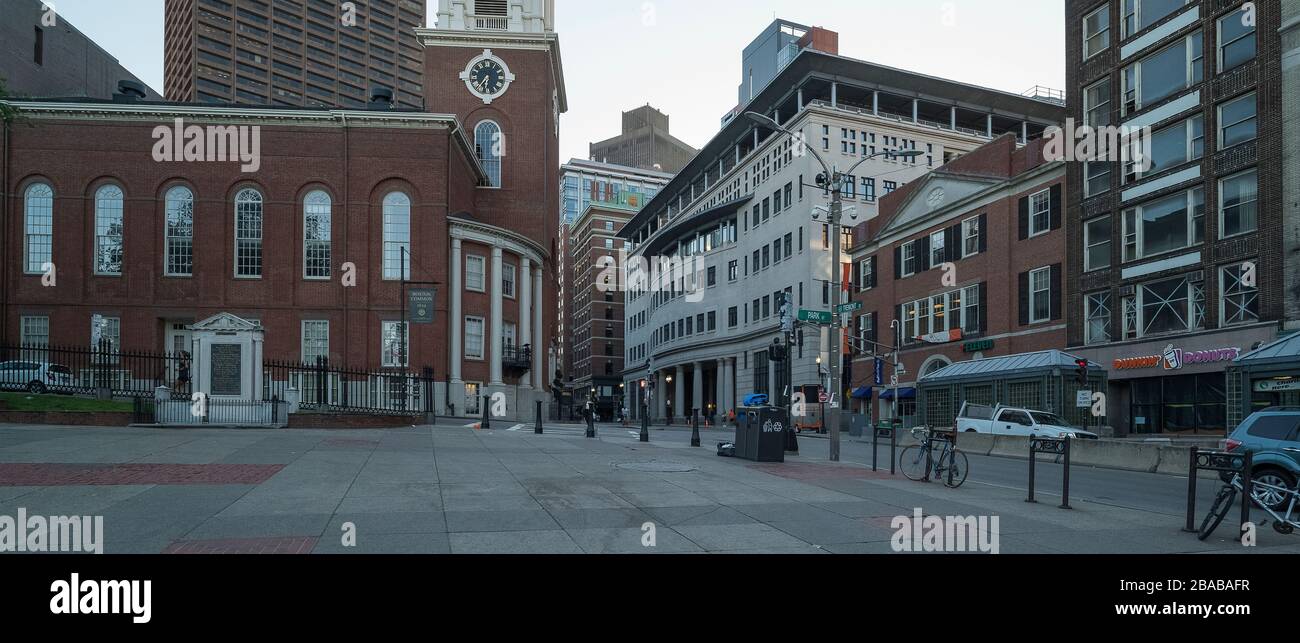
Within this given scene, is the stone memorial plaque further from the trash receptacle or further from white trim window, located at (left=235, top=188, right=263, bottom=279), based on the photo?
white trim window, located at (left=235, top=188, right=263, bottom=279)

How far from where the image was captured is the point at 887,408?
183ft

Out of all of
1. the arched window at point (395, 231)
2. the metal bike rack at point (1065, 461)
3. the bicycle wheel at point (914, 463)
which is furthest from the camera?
the arched window at point (395, 231)

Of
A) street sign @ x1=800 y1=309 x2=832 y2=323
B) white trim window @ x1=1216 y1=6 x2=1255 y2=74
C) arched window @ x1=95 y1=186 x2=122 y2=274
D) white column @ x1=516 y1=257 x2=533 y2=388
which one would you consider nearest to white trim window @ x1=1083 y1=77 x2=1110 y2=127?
white trim window @ x1=1216 y1=6 x2=1255 y2=74

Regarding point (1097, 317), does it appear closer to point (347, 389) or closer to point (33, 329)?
point (347, 389)

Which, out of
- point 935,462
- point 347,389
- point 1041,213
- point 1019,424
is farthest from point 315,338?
point 1041,213

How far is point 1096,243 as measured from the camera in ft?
125

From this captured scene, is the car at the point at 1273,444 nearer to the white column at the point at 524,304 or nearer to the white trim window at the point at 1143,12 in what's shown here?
the white trim window at the point at 1143,12

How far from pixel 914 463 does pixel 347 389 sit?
88.3 feet

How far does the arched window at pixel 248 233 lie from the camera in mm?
45281

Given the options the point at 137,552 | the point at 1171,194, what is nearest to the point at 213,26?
the point at 1171,194

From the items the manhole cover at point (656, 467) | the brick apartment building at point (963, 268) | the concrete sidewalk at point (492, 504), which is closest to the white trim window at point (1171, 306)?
the brick apartment building at point (963, 268)

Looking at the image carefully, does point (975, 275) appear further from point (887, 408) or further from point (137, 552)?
point (137, 552)

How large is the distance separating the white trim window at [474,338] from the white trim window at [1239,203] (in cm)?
3647
